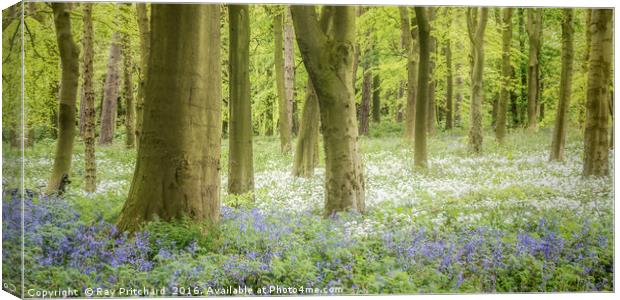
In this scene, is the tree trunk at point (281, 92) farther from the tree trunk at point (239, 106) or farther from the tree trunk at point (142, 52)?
the tree trunk at point (142, 52)

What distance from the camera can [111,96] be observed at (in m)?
7.87

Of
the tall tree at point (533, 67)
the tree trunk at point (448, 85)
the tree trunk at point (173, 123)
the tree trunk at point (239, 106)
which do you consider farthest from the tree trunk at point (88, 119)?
the tall tree at point (533, 67)

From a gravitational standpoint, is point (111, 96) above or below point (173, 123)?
above

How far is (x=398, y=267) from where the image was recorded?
24.7ft

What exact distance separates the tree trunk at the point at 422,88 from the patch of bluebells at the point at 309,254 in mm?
1065

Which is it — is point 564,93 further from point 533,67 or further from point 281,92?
point 281,92

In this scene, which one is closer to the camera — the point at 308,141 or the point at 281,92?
the point at 308,141

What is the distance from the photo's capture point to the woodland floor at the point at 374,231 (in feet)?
23.4

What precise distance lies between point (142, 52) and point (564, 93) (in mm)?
5236

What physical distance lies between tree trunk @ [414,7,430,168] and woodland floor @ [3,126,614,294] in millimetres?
137

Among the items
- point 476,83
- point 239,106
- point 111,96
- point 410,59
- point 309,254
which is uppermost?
point 410,59

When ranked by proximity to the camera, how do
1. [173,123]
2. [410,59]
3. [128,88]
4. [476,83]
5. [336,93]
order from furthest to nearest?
1. [410,59]
2. [476,83]
3. [336,93]
4. [128,88]
5. [173,123]

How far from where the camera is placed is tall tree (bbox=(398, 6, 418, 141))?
27.2ft

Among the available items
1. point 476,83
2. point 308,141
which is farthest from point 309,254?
point 476,83
